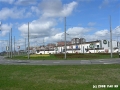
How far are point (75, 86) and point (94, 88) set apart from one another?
0.87 m

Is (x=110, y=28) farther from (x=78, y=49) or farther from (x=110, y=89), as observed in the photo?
(x=78, y=49)

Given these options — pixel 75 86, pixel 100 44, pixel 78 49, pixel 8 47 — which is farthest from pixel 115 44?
pixel 75 86

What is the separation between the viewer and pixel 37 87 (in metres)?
8.47

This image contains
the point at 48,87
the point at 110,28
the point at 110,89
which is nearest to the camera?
the point at 110,89

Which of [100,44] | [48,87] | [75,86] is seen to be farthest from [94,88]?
[100,44]

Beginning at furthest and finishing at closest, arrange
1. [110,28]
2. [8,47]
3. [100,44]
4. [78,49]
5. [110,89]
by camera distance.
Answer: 1. [78,49]
2. [100,44]
3. [8,47]
4. [110,28]
5. [110,89]

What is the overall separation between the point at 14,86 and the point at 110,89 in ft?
12.8

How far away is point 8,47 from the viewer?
6012 centimetres

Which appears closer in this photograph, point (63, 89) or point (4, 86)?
point (63, 89)

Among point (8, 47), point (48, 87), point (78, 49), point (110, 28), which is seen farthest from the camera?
point (78, 49)

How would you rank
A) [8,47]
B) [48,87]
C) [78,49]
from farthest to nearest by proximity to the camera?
[78,49] < [8,47] < [48,87]

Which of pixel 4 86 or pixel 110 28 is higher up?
pixel 110 28

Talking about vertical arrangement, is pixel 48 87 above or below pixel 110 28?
below

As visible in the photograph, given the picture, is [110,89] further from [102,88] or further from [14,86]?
[14,86]
